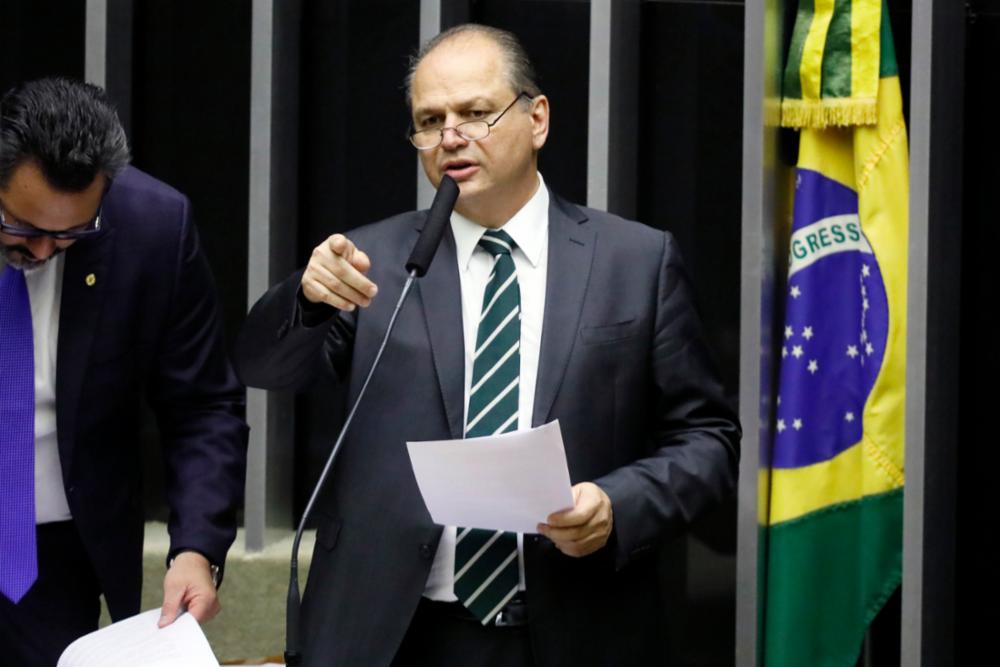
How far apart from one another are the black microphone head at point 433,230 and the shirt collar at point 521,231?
279mm

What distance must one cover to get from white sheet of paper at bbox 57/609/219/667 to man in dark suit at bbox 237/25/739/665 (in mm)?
229

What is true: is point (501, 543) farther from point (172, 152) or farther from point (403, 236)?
point (172, 152)

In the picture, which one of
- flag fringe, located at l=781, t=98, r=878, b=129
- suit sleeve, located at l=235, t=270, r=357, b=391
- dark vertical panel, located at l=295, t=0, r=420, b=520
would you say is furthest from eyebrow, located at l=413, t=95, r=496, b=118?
dark vertical panel, located at l=295, t=0, r=420, b=520

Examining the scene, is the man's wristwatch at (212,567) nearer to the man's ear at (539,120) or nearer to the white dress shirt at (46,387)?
the white dress shirt at (46,387)

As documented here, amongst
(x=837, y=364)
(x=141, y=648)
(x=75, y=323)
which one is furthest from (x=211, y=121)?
(x=141, y=648)

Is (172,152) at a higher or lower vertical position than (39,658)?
higher

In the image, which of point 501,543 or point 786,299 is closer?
point 501,543

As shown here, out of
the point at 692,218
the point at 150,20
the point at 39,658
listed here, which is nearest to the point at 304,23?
the point at 150,20

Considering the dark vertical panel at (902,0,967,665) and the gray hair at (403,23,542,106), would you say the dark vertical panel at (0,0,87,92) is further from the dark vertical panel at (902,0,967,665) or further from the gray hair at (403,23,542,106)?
the dark vertical panel at (902,0,967,665)

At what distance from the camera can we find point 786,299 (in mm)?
3816

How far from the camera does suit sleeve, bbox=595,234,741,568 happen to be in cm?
231

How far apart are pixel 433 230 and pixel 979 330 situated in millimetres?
2179

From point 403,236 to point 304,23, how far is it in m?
2.05

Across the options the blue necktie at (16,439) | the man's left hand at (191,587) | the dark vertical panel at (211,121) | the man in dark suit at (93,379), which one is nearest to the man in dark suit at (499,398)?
the man's left hand at (191,587)
